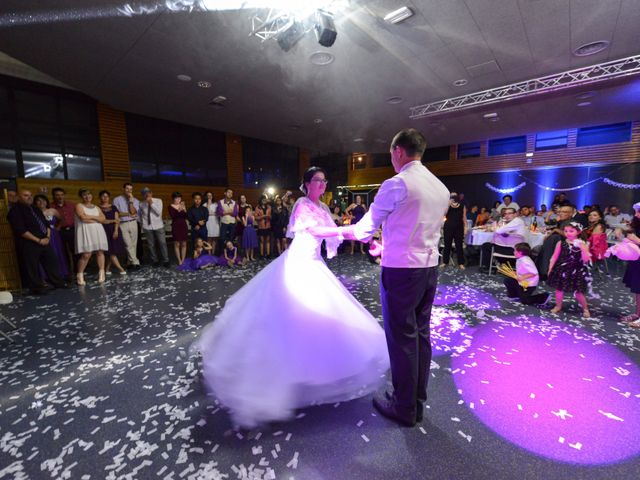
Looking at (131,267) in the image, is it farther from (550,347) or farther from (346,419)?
(550,347)

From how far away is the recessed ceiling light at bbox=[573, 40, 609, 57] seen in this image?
4574mm

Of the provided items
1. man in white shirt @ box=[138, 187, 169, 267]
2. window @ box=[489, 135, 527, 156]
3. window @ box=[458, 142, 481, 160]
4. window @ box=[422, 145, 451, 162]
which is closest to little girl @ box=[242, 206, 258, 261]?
man in white shirt @ box=[138, 187, 169, 267]

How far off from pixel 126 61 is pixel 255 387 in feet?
19.9

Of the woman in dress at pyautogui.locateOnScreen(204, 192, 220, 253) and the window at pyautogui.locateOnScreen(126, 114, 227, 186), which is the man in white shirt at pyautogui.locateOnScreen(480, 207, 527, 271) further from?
the window at pyautogui.locateOnScreen(126, 114, 227, 186)

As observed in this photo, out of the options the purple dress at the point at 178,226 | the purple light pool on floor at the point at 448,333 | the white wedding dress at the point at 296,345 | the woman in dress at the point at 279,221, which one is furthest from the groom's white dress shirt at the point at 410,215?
the woman in dress at the point at 279,221

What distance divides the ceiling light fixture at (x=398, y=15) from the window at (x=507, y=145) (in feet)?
32.5

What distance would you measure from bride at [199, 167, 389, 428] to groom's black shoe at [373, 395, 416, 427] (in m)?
0.17

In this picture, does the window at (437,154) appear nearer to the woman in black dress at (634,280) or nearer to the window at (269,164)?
the window at (269,164)

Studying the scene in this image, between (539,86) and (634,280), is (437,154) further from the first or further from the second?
(634,280)

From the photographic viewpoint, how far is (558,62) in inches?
204

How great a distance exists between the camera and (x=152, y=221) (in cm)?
624

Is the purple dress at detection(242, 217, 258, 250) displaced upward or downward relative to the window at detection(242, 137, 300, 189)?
downward

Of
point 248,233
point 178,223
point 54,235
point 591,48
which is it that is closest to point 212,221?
point 178,223

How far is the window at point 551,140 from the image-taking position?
34.0 ft
